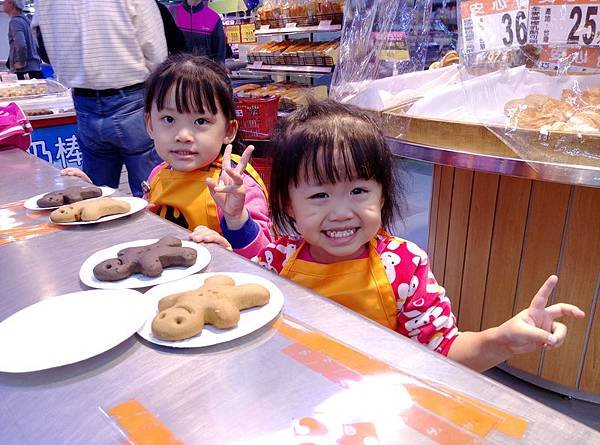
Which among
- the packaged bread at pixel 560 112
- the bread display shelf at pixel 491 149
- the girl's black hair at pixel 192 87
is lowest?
the bread display shelf at pixel 491 149

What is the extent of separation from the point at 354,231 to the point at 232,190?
1.46 feet

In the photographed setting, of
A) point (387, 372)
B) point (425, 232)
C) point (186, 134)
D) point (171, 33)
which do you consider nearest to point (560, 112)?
point (186, 134)

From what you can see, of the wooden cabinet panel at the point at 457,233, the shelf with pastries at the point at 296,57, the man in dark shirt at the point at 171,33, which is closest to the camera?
the wooden cabinet panel at the point at 457,233

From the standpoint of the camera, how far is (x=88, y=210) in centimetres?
131

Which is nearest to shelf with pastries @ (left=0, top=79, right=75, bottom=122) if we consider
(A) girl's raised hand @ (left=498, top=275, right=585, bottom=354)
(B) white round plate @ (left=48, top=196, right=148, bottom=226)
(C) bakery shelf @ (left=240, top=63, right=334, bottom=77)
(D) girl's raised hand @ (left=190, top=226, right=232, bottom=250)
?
(C) bakery shelf @ (left=240, top=63, right=334, bottom=77)

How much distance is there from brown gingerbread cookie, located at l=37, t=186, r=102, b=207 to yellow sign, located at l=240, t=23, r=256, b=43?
5.45 m

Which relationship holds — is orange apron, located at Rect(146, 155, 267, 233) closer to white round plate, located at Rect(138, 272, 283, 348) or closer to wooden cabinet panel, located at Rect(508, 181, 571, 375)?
white round plate, located at Rect(138, 272, 283, 348)

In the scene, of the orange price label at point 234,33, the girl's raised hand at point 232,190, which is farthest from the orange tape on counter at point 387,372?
the orange price label at point 234,33

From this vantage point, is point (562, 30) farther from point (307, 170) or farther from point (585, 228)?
point (307, 170)

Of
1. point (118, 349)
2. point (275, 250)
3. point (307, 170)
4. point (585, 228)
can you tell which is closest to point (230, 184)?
point (275, 250)

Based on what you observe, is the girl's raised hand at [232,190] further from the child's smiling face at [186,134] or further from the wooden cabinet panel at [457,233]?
the wooden cabinet panel at [457,233]

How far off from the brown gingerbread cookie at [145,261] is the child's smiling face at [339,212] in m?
0.27

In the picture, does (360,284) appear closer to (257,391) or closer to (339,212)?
(339,212)

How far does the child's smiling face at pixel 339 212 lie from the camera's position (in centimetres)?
110
